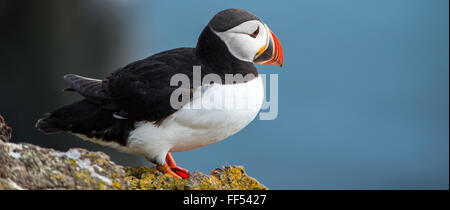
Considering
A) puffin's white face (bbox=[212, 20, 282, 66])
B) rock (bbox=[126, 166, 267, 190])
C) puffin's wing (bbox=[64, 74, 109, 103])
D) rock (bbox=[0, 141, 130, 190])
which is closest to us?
rock (bbox=[0, 141, 130, 190])

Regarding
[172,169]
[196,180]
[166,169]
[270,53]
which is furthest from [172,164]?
[270,53]

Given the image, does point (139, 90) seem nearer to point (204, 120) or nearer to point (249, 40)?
point (204, 120)

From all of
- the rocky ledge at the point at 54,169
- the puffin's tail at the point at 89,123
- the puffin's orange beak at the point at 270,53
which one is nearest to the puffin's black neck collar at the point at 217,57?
the puffin's orange beak at the point at 270,53

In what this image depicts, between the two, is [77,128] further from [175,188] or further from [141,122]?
[175,188]

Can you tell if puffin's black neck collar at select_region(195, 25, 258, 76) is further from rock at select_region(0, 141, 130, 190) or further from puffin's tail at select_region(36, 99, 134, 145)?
rock at select_region(0, 141, 130, 190)

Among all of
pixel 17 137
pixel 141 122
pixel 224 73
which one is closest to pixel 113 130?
pixel 141 122

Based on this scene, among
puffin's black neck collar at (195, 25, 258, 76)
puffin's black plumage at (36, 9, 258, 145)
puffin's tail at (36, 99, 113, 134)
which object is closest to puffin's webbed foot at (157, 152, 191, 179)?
puffin's black plumage at (36, 9, 258, 145)

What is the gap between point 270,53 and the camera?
102 inches

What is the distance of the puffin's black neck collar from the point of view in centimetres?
245

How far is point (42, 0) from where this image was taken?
4883 millimetres

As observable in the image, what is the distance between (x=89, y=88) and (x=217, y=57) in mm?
685

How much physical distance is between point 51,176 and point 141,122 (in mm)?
648

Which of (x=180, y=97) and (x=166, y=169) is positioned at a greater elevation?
(x=180, y=97)

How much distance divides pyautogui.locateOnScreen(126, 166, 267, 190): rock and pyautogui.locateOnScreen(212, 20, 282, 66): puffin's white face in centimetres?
60
